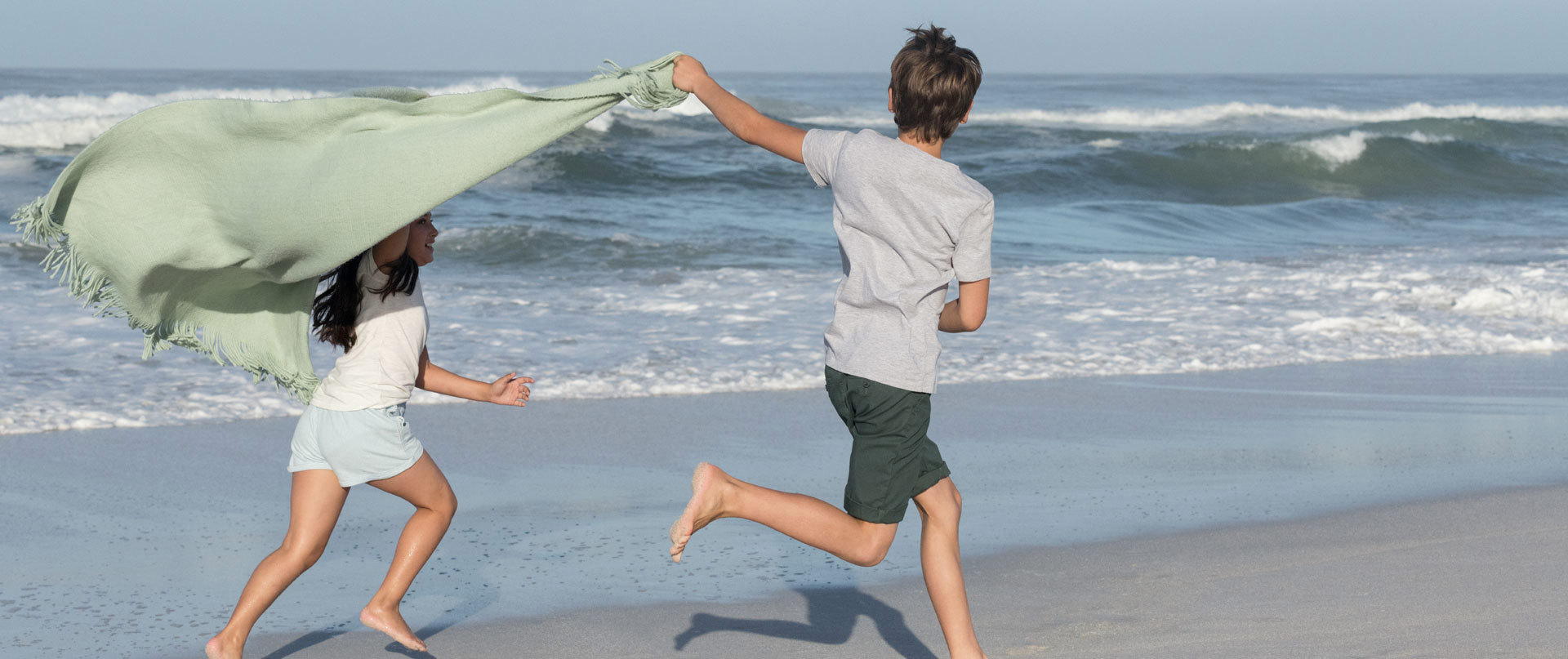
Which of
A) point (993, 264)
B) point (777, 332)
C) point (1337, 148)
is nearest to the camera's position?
point (777, 332)

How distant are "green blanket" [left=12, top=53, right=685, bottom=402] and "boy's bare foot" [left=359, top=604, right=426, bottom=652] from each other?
758mm

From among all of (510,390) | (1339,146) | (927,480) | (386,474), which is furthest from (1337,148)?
(386,474)

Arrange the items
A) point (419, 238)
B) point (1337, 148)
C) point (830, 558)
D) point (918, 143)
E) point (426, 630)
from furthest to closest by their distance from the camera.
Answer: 1. point (1337, 148)
2. point (830, 558)
3. point (426, 630)
4. point (419, 238)
5. point (918, 143)

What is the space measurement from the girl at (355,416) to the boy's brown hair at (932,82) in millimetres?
1049

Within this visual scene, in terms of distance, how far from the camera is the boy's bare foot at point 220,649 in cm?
278

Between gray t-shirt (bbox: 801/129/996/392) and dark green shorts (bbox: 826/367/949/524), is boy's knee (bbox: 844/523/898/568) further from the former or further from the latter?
gray t-shirt (bbox: 801/129/996/392)

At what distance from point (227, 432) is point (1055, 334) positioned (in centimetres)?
463

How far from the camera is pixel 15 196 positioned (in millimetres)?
14617

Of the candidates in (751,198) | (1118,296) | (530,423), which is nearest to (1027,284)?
(1118,296)

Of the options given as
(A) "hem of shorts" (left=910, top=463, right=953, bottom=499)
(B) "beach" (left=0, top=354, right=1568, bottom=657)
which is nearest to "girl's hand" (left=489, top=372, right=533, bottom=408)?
(B) "beach" (left=0, top=354, right=1568, bottom=657)

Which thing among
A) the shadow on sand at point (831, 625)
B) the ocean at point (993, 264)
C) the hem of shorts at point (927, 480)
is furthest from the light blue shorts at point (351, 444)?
the ocean at point (993, 264)

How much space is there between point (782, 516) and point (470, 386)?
0.75 m

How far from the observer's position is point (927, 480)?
284 centimetres

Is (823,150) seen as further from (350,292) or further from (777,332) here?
(777,332)
